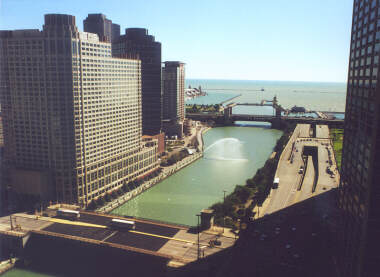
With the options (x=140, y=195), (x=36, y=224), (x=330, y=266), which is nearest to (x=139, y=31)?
(x=140, y=195)

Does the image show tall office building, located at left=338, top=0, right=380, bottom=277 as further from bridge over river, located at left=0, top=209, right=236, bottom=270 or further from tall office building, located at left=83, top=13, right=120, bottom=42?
tall office building, located at left=83, top=13, right=120, bottom=42

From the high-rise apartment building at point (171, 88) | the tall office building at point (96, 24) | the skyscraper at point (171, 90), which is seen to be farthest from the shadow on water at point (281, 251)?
the tall office building at point (96, 24)

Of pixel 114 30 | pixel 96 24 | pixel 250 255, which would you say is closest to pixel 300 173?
pixel 250 255

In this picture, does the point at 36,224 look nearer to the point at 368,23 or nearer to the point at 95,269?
the point at 95,269

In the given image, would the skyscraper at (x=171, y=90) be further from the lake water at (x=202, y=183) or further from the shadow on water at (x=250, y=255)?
the shadow on water at (x=250, y=255)

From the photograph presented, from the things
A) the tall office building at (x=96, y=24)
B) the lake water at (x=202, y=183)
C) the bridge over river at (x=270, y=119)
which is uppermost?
the tall office building at (x=96, y=24)

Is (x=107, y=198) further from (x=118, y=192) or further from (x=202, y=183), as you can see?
(x=202, y=183)
